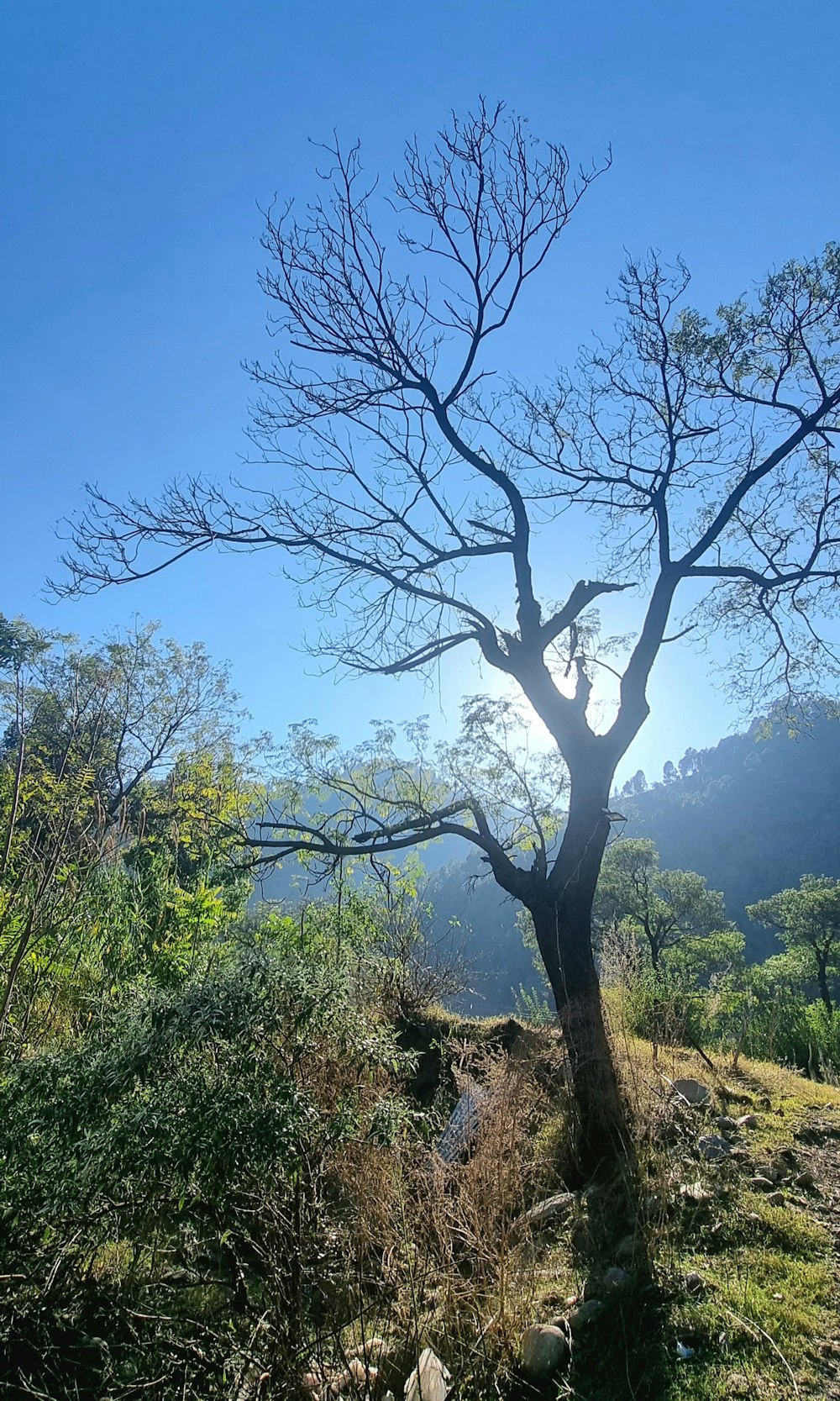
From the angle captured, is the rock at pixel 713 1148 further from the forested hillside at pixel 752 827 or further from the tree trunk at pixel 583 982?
the forested hillside at pixel 752 827

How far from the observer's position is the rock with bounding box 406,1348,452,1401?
2.75 metres

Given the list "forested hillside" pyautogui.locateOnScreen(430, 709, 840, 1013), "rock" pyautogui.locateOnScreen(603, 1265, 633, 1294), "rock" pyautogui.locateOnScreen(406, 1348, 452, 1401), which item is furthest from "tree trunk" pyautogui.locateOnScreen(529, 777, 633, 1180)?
"forested hillside" pyautogui.locateOnScreen(430, 709, 840, 1013)

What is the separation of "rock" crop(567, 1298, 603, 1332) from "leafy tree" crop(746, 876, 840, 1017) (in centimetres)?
2553

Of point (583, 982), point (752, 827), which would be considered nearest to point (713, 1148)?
point (583, 982)

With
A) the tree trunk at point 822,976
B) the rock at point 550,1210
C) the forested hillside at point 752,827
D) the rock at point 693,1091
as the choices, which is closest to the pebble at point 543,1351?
the rock at point 550,1210

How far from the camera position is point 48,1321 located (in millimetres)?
2557

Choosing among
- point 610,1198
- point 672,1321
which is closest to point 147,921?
point 610,1198

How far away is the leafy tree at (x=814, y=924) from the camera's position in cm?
2617

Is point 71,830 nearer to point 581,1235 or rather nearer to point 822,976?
point 581,1235

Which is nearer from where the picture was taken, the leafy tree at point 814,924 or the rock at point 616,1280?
the rock at point 616,1280

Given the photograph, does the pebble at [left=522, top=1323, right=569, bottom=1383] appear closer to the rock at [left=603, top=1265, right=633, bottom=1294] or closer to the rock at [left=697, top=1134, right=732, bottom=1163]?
the rock at [left=603, top=1265, right=633, bottom=1294]

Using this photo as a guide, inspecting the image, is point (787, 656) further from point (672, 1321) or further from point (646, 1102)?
point (672, 1321)

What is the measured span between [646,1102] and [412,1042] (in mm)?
3573

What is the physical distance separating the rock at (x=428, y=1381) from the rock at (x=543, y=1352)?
1.22ft
